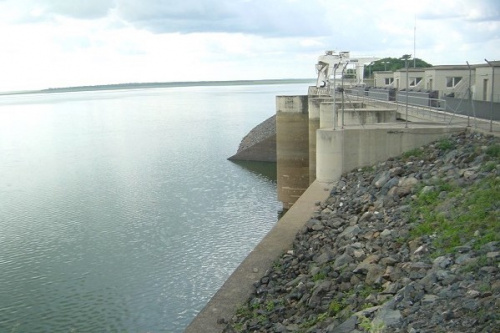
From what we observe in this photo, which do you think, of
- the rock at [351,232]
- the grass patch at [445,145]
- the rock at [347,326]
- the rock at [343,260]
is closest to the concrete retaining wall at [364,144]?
the grass patch at [445,145]

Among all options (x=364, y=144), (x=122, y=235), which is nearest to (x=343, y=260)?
(x=364, y=144)

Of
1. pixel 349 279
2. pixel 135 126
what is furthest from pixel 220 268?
pixel 135 126

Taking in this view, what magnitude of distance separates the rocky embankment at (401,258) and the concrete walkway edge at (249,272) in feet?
0.77

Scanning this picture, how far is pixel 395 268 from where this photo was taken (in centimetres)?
978

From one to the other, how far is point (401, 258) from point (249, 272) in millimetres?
3366

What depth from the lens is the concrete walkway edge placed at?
387 inches

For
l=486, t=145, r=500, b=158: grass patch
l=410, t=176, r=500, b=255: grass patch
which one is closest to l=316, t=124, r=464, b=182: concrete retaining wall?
l=486, t=145, r=500, b=158: grass patch

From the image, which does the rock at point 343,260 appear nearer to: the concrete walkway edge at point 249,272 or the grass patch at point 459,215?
the grass patch at point 459,215

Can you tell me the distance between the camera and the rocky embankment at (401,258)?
299 inches

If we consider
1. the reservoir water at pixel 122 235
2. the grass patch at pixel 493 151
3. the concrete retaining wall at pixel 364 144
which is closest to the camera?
the grass patch at pixel 493 151

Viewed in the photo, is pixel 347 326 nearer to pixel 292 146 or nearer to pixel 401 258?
pixel 401 258

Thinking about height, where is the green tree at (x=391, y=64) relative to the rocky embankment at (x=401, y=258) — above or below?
above

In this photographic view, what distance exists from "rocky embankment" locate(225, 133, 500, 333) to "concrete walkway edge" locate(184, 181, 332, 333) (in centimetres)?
24

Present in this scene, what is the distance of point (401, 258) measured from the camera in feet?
33.6
